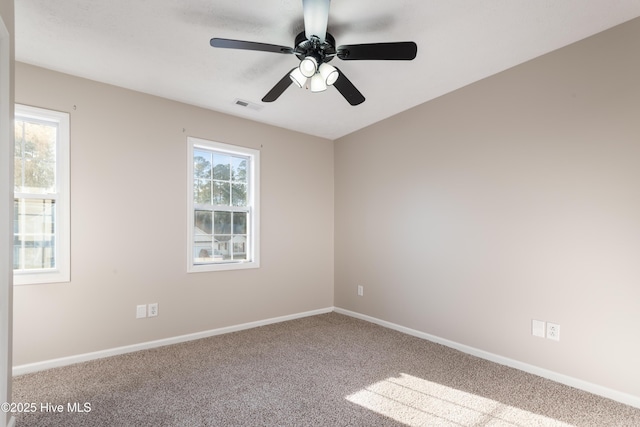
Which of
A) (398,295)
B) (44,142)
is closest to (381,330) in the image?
(398,295)

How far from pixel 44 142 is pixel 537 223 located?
165 inches

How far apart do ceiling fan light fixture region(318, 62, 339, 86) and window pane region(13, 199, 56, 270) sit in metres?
2.50

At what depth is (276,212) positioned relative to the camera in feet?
13.4

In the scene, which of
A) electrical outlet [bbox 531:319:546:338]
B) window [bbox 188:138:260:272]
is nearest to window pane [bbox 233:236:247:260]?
window [bbox 188:138:260:272]

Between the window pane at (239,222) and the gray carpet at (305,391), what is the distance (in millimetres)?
1291

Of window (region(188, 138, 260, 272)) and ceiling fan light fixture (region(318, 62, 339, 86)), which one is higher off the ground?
ceiling fan light fixture (region(318, 62, 339, 86))

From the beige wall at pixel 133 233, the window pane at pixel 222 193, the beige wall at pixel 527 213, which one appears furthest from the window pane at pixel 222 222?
the beige wall at pixel 527 213

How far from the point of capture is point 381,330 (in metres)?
3.69

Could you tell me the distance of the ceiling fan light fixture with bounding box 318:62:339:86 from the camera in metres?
2.12

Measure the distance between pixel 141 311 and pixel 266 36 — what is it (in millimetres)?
2682

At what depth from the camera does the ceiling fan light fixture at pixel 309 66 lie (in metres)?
2.04

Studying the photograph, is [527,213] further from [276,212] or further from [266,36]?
[276,212]

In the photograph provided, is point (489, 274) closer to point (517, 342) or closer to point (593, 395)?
point (517, 342)

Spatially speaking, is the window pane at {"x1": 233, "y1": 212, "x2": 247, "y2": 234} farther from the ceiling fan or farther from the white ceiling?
the ceiling fan
